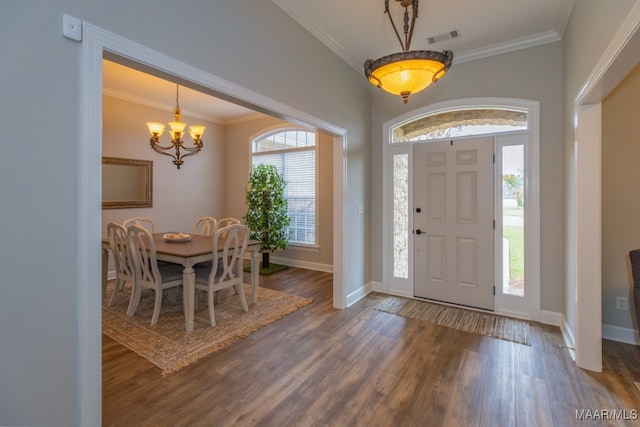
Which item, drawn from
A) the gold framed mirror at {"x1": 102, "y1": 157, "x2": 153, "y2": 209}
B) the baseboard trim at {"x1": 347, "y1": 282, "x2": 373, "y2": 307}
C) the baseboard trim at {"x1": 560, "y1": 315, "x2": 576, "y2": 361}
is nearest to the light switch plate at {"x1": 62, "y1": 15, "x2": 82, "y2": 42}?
the baseboard trim at {"x1": 347, "y1": 282, "x2": 373, "y2": 307}

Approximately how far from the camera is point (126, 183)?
16.2 ft

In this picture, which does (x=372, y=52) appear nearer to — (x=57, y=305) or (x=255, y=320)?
(x=255, y=320)

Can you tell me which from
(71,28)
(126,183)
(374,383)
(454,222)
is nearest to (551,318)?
(454,222)

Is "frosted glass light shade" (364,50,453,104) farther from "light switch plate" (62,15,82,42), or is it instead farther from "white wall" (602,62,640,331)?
"white wall" (602,62,640,331)

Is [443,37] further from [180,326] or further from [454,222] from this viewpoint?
[180,326]

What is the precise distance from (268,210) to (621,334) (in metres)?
4.78

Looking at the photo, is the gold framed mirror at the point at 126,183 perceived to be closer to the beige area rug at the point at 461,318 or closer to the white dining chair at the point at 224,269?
the white dining chair at the point at 224,269

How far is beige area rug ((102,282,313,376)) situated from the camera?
2.56 m

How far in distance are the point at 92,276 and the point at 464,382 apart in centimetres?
251

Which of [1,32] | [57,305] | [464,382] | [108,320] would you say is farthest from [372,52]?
[108,320]

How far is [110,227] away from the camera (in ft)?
11.1

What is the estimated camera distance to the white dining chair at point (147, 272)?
3.02m

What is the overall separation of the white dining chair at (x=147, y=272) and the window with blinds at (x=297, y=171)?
275cm

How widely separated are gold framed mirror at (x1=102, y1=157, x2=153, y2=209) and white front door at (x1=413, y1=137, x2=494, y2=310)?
4.51 metres
